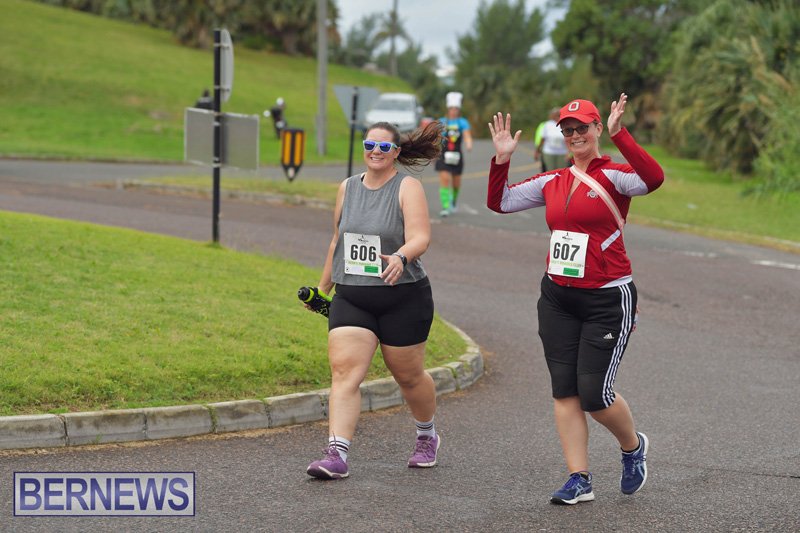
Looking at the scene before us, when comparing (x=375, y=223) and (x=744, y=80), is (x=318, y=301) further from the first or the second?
(x=744, y=80)

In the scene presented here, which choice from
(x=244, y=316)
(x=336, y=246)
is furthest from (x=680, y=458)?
(x=244, y=316)

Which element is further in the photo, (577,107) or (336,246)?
(336,246)

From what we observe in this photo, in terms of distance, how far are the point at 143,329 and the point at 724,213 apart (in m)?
17.2

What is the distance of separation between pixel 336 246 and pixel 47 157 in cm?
2435

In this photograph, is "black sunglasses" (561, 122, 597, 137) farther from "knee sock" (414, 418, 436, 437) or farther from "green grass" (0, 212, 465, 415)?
Result: "green grass" (0, 212, 465, 415)

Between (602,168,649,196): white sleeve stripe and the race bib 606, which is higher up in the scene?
(602,168,649,196): white sleeve stripe

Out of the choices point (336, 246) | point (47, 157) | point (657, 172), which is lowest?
point (47, 157)

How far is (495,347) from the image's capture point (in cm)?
1042

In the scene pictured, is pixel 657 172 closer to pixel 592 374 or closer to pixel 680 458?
pixel 592 374

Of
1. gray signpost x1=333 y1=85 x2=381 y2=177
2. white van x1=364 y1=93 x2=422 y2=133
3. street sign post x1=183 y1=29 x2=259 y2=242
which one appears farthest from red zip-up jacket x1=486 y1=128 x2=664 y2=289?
white van x1=364 y1=93 x2=422 y2=133

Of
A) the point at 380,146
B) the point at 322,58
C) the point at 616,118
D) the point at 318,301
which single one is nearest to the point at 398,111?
the point at 322,58

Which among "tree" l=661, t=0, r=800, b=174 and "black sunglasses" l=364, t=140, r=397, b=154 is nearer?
"black sunglasses" l=364, t=140, r=397, b=154

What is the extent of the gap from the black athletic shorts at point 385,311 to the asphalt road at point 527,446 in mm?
764

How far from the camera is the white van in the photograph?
43.5m
